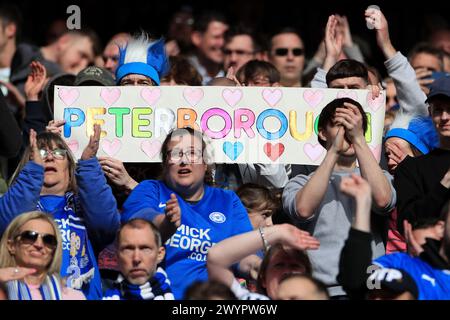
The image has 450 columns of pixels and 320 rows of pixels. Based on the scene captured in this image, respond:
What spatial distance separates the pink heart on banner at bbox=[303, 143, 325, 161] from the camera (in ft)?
28.9

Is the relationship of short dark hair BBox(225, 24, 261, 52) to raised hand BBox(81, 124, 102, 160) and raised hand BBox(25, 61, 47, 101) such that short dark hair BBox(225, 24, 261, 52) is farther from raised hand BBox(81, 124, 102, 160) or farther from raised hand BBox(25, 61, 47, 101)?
raised hand BBox(81, 124, 102, 160)

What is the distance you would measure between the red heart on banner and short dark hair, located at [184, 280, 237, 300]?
211cm

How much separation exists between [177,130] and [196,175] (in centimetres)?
38

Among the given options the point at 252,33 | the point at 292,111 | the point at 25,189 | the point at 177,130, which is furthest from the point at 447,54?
the point at 25,189

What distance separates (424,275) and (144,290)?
1518 millimetres

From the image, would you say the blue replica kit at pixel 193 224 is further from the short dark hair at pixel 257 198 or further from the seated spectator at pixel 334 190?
the short dark hair at pixel 257 198

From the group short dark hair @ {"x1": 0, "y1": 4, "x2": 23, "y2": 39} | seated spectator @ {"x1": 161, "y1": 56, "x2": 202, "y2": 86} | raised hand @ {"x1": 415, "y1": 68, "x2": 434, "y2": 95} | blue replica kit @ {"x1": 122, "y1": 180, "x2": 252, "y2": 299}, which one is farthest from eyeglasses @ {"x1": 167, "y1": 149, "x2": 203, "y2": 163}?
short dark hair @ {"x1": 0, "y1": 4, "x2": 23, "y2": 39}

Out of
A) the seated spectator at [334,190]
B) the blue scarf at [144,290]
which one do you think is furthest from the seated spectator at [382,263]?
the blue scarf at [144,290]

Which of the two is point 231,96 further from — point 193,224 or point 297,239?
point 297,239

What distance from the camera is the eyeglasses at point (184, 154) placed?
790cm

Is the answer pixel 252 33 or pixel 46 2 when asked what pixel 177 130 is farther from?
pixel 46 2

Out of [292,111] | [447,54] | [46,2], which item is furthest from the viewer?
[46,2]

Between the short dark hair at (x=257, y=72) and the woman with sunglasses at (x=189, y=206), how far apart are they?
1932 millimetres
